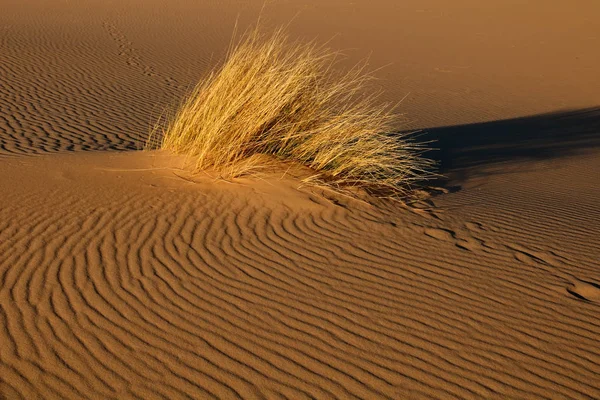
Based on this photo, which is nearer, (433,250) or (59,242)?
(59,242)

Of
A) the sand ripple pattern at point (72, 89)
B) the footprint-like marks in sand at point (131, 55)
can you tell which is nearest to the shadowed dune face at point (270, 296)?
the sand ripple pattern at point (72, 89)

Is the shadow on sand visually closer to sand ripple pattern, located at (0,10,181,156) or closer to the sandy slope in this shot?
the sandy slope

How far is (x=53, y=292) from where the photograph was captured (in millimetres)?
4203

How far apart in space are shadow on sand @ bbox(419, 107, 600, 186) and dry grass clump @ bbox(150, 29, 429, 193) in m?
1.87

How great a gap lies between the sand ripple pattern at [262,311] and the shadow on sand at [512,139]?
151 inches

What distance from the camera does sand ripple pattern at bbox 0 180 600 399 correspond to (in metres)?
3.55

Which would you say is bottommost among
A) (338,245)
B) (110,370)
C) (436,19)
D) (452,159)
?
(110,370)

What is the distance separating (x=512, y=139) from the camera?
1131 cm

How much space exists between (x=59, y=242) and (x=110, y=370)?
1737 mm

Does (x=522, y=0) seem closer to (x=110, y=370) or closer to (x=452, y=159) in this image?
(x=452, y=159)

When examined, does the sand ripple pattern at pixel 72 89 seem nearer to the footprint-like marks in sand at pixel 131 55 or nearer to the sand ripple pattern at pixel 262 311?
the footprint-like marks in sand at pixel 131 55

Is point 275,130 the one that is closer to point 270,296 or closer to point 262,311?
point 270,296

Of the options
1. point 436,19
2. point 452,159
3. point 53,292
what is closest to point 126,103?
point 452,159

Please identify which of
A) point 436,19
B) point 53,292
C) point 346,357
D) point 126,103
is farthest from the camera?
point 436,19
